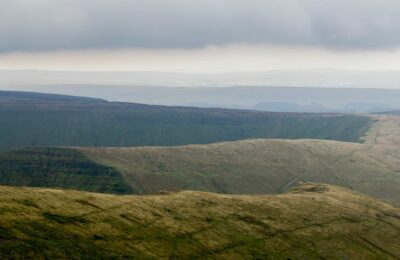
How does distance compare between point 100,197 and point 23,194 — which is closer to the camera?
point 23,194

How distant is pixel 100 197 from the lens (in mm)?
192750

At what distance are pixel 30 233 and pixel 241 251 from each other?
6907cm

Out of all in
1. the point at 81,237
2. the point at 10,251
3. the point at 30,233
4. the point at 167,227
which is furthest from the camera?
the point at 167,227

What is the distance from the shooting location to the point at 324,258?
192 m

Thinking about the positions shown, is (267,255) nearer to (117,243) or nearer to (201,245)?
(201,245)

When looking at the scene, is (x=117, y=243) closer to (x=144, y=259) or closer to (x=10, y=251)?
(x=144, y=259)

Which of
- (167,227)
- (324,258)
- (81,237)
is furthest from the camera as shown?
(324,258)

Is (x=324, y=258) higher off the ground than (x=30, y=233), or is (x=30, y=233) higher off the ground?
(x=30, y=233)

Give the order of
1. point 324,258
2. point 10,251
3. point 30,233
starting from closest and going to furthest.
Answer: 1. point 10,251
2. point 30,233
3. point 324,258

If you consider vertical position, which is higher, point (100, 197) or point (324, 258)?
point (100, 197)

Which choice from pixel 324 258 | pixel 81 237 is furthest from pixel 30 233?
pixel 324 258

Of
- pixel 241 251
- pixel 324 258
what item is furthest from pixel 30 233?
pixel 324 258

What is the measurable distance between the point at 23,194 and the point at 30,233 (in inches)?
1626

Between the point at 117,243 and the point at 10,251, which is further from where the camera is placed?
the point at 117,243
